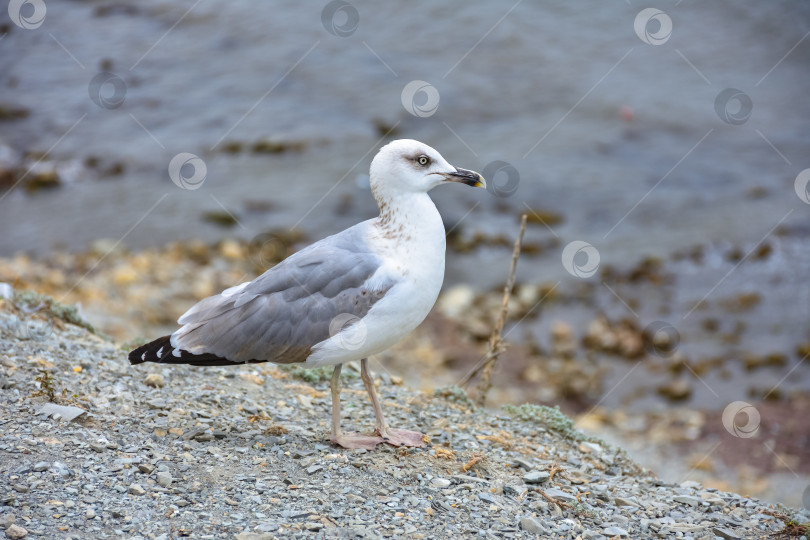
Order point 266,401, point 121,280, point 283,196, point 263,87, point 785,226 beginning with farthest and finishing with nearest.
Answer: point 263,87 < point 283,196 < point 785,226 < point 121,280 < point 266,401

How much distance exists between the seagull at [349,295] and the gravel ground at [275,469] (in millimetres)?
486

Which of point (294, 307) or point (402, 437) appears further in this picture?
point (402, 437)

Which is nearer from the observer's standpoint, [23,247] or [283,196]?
[23,247]

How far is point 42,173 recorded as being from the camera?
49.3 feet

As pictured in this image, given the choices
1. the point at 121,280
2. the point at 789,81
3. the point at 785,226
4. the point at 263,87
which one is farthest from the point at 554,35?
the point at 121,280

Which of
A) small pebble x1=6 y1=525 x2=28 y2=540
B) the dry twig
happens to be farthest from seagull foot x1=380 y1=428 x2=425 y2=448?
small pebble x1=6 y1=525 x2=28 y2=540

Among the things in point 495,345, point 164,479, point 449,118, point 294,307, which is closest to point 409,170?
point 294,307

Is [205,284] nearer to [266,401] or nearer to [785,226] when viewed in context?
[266,401]

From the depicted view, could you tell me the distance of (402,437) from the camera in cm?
565

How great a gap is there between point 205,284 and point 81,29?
11.4 metres

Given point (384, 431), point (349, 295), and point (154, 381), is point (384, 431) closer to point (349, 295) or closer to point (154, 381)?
point (349, 295)

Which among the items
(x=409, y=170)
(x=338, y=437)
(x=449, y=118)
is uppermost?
(x=449, y=118)

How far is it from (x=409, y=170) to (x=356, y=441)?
175cm

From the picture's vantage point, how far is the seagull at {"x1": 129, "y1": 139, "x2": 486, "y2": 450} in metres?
5.11
